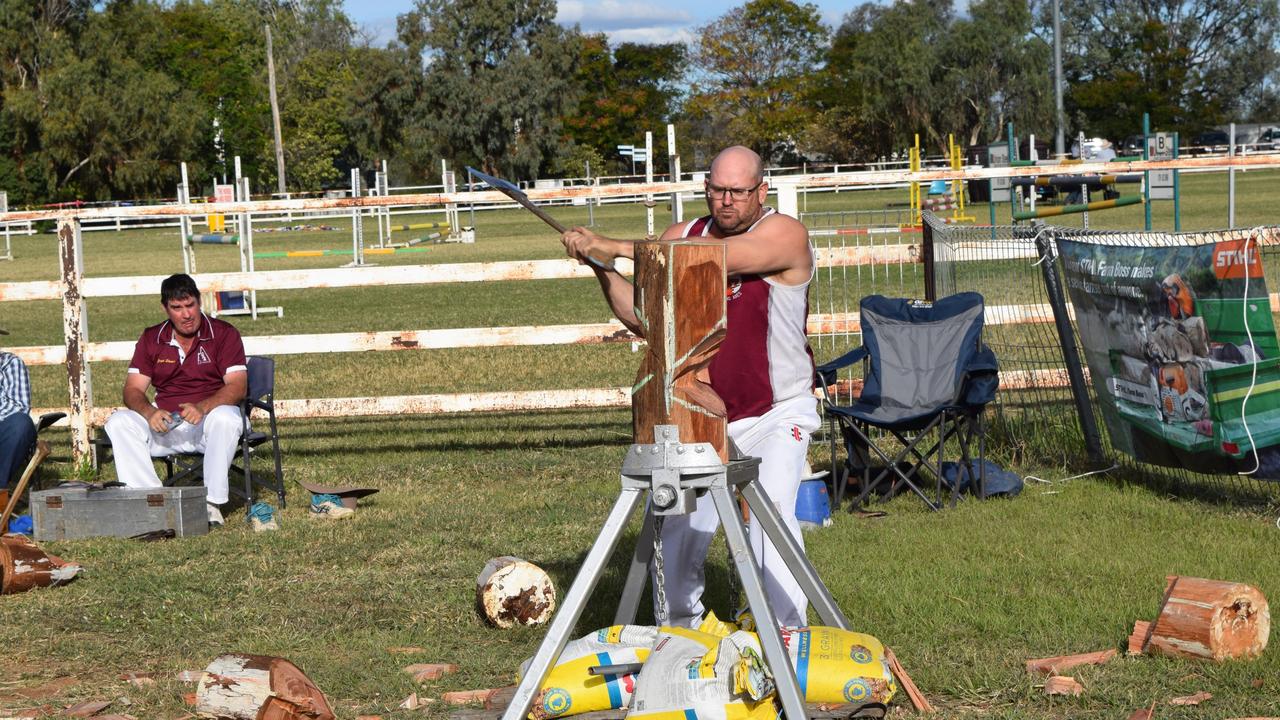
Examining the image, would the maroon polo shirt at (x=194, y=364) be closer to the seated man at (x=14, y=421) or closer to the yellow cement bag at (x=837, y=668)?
the seated man at (x=14, y=421)

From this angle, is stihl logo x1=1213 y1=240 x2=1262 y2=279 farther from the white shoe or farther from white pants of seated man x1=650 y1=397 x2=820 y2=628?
the white shoe

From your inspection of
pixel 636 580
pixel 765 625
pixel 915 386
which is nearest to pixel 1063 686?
pixel 636 580

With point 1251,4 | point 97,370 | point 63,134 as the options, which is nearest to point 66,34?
point 63,134

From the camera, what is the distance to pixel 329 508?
7.40m

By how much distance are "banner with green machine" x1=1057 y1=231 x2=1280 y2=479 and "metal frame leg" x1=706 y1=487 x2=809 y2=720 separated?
358 cm

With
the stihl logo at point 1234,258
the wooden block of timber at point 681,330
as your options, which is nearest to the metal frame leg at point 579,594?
the wooden block of timber at point 681,330

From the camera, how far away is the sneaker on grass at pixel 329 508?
24.2 ft

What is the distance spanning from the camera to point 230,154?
7225 cm

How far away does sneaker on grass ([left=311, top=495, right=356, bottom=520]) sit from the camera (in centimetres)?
736

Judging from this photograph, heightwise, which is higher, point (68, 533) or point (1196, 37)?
point (1196, 37)

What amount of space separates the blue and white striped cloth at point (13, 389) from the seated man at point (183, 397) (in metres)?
0.49

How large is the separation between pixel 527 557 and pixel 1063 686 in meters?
2.62

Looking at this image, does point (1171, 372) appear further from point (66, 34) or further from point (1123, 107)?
point (1123, 107)

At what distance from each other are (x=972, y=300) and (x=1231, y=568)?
7.47 ft
